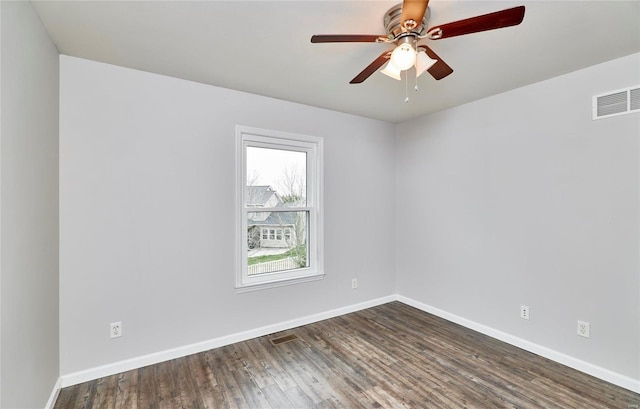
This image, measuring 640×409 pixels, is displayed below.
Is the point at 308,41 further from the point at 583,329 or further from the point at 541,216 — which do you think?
the point at 583,329

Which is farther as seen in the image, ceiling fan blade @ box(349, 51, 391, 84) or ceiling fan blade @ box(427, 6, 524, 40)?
ceiling fan blade @ box(349, 51, 391, 84)

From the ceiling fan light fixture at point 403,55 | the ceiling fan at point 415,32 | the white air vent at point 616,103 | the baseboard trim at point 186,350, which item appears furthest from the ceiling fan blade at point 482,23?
the baseboard trim at point 186,350

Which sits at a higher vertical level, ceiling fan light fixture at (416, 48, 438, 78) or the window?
ceiling fan light fixture at (416, 48, 438, 78)

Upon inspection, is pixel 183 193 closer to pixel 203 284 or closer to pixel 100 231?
pixel 100 231

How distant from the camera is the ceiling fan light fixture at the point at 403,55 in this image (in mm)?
1600

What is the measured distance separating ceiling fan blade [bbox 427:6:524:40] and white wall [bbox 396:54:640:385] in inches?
65.9

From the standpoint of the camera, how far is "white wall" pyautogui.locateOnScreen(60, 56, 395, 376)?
2.26 metres

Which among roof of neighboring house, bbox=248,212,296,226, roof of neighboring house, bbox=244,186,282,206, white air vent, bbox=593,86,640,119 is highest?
white air vent, bbox=593,86,640,119

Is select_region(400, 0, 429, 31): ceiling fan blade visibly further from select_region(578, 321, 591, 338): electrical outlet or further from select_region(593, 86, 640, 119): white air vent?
select_region(578, 321, 591, 338): electrical outlet

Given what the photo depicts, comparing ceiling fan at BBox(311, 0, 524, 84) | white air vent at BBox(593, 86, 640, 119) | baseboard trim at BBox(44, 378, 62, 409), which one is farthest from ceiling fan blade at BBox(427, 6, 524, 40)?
baseboard trim at BBox(44, 378, 62, 409)

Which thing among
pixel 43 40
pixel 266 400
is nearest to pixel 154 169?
pixel 43 40

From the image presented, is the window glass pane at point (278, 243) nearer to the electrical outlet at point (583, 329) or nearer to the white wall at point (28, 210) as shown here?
the white wall at point (28, 210)

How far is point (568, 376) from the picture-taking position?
2.35 metres

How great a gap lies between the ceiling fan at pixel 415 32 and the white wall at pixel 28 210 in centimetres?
151
